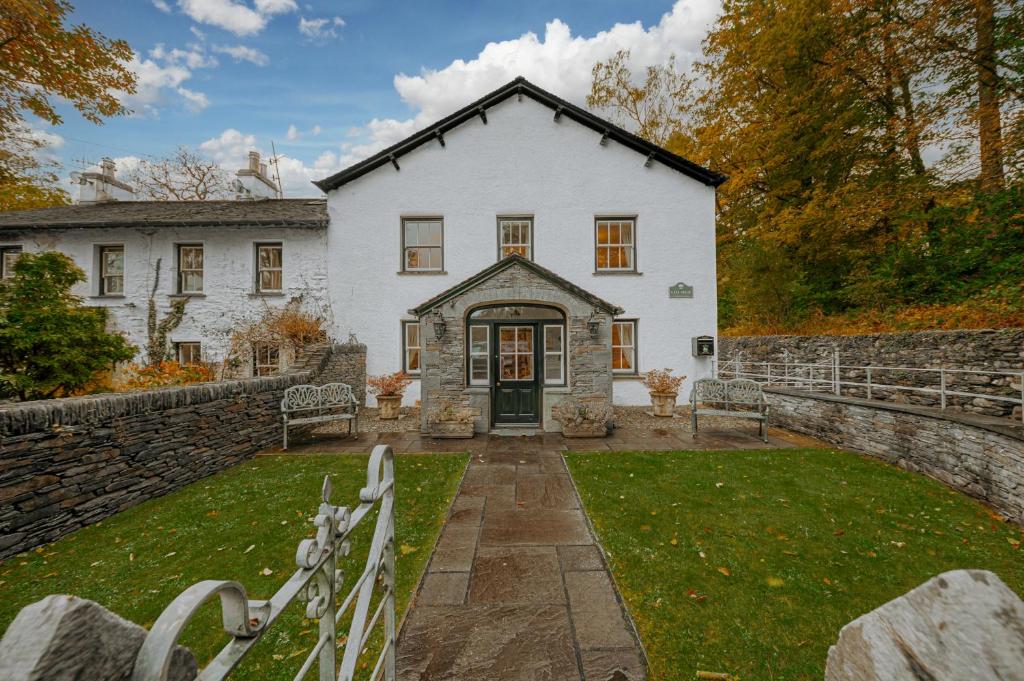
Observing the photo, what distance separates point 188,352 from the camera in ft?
43.3

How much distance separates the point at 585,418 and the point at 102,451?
8.03m

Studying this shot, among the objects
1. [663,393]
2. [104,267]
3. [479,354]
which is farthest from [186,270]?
[663,393]

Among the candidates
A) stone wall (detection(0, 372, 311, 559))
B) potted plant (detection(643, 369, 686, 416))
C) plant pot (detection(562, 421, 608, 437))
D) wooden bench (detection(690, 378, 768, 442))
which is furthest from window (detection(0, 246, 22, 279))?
wooden bench (detection(690, 378, 768, 442))

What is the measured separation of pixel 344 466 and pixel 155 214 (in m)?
13.1

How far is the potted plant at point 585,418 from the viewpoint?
8.88 metres

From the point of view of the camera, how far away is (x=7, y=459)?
425 cm

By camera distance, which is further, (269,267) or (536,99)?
(269,267)

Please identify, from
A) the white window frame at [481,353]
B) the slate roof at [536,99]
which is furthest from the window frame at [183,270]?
the white window frame at [481,353]

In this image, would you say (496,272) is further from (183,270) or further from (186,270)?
(183,270)

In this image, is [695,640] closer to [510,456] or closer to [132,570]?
[510,456]

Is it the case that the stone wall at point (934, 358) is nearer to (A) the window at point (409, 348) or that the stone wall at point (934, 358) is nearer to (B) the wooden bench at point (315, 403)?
(B) the wooden bench at point (315, 403)

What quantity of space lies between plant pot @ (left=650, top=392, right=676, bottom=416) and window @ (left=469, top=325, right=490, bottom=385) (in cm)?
521

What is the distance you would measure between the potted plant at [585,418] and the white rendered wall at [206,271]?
353 inches

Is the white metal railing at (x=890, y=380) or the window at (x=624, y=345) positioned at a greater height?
the window at (x=624, y=345)
